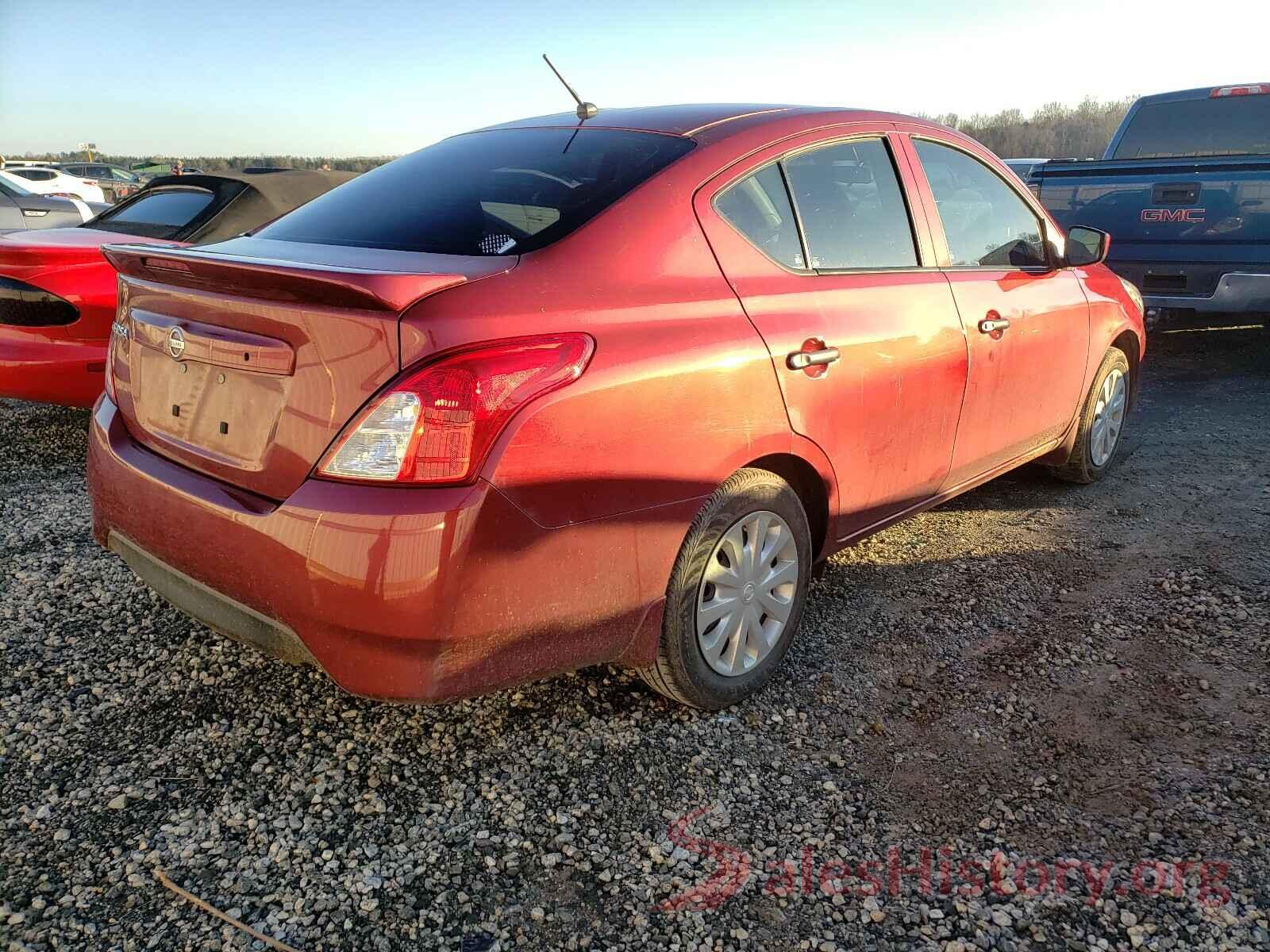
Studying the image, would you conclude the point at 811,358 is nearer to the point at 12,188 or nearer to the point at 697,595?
the point at 697,595

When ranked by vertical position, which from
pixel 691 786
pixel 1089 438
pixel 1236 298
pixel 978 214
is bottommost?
pixel 691 786

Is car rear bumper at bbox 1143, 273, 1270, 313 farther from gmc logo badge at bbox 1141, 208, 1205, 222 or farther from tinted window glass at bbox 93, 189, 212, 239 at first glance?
tinted window glass at bbox 93, 189, 212, 239

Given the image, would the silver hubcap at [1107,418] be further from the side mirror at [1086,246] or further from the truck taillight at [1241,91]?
the truck taillight at [1241,91]

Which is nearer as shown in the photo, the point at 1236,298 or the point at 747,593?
the point at 747,593

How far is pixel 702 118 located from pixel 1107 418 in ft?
9.90

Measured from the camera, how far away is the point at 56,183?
61.4 feet

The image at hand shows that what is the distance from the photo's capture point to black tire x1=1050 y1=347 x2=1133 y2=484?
4.52 metres

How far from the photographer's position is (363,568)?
2.01 metres

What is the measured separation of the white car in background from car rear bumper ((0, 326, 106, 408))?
530 inches

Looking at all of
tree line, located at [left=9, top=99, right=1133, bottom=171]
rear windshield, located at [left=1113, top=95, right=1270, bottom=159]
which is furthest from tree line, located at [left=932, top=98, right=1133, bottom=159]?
rear windshield, located at [left=1113, top=95, right=1270, bottom=159]

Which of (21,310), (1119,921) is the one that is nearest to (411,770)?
(1119,921)

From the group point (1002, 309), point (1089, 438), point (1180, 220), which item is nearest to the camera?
point (1002, 309)

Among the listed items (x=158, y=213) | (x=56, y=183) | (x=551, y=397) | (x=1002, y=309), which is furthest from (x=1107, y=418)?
(x=56, y=183)

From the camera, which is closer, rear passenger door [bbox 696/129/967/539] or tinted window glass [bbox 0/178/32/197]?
rear passenger door [bbox 696/129/967/539]
